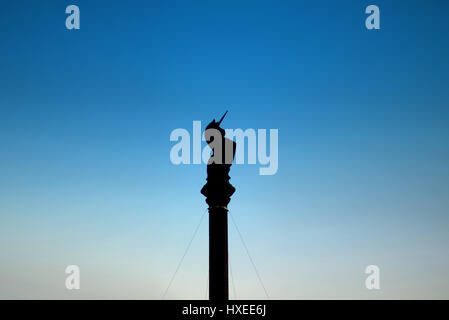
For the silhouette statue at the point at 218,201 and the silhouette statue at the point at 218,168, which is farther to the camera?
the silhouette statue at the point at 218,168

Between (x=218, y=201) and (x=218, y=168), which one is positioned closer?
(x=218, y=201)

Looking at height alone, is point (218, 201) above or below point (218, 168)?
below

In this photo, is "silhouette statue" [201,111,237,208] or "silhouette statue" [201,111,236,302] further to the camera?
A: "silhouette statue" [201,111,237,208]
